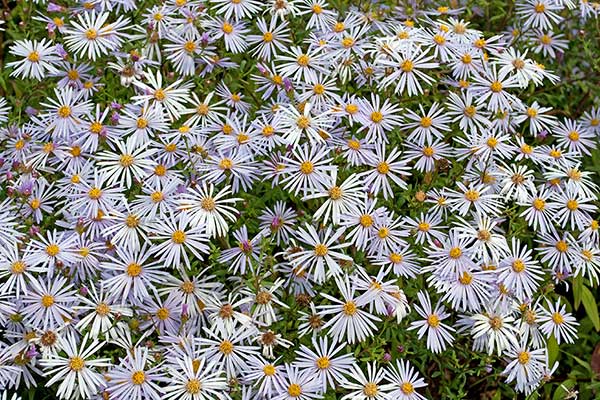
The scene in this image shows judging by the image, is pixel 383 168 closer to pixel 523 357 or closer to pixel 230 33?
pixel 523 357

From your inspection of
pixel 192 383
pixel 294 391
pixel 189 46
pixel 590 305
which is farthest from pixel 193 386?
pixel 590 305

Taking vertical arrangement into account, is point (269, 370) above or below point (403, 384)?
above

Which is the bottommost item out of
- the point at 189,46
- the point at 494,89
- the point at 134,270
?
the point at 134,270

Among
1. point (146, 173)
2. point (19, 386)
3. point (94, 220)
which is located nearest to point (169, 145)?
point (146, 173)

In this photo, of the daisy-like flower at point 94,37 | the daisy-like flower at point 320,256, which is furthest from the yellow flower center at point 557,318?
the daisy-like flower at point 94,37

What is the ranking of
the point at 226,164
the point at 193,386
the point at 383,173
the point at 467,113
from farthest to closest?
the point at 467,113 → the point at 383,173 → the point at 226,164 → the point at 193,386

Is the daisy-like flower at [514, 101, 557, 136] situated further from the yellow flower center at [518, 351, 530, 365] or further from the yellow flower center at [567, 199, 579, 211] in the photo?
the yellow flower center at [518, 351, 530, 365]

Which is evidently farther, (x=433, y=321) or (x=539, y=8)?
(x=539, y=8)
